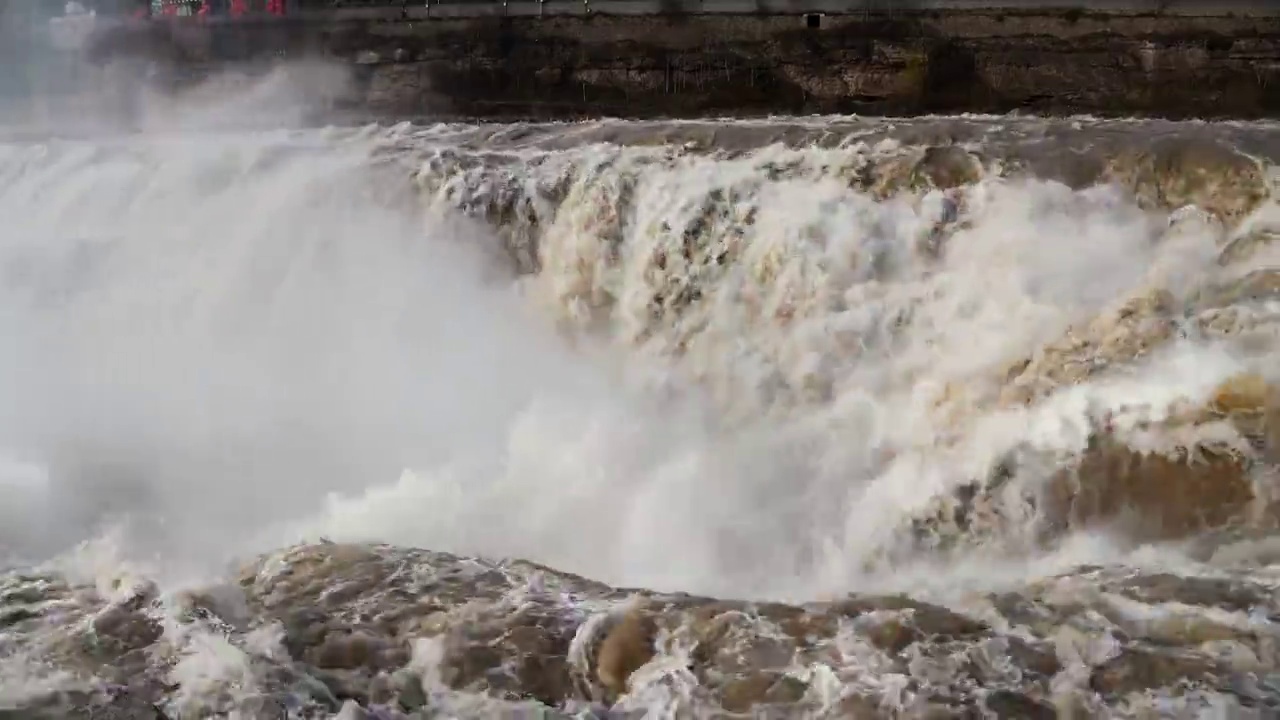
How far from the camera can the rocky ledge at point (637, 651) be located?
4379mm

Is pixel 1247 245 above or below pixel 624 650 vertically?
above

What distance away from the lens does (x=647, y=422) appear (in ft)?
29.0

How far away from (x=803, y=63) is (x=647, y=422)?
6.70 meters

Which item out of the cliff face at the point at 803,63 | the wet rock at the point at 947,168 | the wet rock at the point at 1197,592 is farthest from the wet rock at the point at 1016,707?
the cliff face at the point at 803,63

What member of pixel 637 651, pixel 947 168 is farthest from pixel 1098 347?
pixel 637 651

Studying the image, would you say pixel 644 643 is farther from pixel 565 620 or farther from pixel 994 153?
pixel 994 153

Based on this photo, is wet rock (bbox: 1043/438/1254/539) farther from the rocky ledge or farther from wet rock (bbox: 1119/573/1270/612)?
wet rock (bbox: 1119/573/1270/612)

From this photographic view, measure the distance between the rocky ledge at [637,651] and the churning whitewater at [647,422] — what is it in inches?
0.7

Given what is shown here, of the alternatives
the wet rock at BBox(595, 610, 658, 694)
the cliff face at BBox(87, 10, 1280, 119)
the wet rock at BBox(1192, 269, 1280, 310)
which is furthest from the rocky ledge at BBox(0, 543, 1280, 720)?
the cliff face at BBox(87, 10, 1280, 119)

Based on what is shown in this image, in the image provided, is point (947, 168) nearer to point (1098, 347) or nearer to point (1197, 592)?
point (1098, 347)

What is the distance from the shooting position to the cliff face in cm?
1225

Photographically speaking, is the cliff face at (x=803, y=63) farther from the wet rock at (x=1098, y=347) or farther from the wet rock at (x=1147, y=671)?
the wet rock at (x=1147, y=671)

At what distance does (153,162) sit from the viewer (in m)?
12.9

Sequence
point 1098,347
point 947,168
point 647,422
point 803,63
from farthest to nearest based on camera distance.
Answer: point 803,63 → point 947,168 → point 647,422 → point 1098,347
